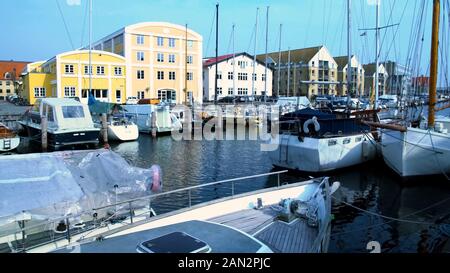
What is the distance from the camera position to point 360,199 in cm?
1700

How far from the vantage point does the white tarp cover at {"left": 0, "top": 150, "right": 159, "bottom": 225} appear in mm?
7988

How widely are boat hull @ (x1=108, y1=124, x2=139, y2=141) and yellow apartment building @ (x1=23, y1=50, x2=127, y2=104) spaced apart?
24.6 m

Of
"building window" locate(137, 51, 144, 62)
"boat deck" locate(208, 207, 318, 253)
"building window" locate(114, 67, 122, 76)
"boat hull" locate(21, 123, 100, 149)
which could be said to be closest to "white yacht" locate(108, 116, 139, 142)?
"boat hull" locate(21, 123, 100, 149)

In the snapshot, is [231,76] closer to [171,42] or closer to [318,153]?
[171,42]

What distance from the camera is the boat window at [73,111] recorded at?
29.2 metres

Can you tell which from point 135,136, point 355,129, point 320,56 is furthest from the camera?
point 320,56

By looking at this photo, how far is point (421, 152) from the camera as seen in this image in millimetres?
18797

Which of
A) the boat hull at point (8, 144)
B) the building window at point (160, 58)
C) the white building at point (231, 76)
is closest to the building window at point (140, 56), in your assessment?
the building window at point (160, 58)

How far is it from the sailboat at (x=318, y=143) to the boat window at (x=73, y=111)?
16.4m

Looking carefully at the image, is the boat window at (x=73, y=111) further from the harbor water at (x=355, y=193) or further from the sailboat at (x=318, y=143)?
the sailboat at (x=318, y=143)

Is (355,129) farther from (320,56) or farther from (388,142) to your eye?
(320,56)

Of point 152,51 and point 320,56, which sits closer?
point 152,51

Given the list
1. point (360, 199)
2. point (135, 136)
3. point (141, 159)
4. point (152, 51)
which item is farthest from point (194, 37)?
point (360, 199)
